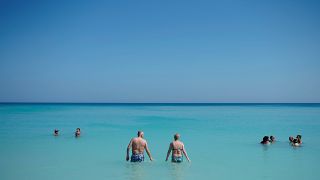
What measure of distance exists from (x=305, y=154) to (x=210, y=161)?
15.4ft

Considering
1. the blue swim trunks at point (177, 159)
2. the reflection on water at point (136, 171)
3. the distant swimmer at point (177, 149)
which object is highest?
the distant swimmer at point (177, 149)

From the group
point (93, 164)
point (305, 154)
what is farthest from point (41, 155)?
point (305, 154)

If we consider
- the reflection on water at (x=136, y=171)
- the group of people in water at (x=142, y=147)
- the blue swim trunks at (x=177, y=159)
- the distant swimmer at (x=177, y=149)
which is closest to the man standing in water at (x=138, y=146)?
the group of people in water at (x=142, y=147)

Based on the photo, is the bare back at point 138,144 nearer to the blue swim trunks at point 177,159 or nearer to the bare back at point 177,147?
the bare back at point 177,147

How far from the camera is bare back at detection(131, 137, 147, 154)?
35.0 ft

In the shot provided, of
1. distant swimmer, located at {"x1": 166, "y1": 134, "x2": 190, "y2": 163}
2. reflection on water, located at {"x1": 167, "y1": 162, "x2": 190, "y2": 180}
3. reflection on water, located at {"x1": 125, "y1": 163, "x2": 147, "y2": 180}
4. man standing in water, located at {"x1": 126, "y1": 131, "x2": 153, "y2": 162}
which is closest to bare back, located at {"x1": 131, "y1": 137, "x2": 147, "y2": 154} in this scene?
man standing in water, located at {"x1": 126, "y1": 131, "x2": 153, "y2": 162}

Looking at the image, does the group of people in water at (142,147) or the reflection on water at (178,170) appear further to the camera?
the group of people in water at (142,147)

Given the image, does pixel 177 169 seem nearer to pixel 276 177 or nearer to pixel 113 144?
pixel 276 177

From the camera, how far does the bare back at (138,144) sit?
1066 cm

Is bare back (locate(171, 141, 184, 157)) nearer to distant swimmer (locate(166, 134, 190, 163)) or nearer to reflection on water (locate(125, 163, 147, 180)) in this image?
distant swimmer (locate(166, 134, 190, 163))

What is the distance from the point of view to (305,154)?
14000 millimetres

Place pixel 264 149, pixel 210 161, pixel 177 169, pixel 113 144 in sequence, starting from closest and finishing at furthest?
1. pixel 177 169
2. pixel 210 161
3. pixel 264 149
4. pixel 113 144

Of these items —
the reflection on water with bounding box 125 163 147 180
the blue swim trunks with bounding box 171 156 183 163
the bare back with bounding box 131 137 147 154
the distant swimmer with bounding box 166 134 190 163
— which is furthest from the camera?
the blue swim trunks with bounding box 171 156 183 163

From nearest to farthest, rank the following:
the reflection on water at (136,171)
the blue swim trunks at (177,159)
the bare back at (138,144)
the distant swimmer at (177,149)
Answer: the reflection on water at (136,171), the bare back at (138,144), the distant swimmer at (177,149), the blue swim trunks at (177,159)
